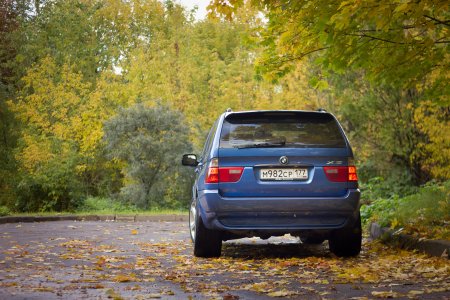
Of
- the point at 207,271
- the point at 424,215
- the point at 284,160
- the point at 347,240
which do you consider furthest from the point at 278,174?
the point at 424,215

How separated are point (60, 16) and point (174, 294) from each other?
36654mm

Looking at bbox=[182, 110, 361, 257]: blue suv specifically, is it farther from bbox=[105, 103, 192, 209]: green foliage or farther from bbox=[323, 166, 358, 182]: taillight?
bbox=[105, 103, 192, 209]: green foliage

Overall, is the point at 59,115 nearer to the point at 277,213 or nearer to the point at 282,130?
the point at 282,130

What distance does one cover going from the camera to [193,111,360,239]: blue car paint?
9508mm

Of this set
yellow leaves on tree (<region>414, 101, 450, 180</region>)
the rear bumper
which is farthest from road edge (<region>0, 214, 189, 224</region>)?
the rear bumper

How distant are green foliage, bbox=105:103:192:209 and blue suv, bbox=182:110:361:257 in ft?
45.3

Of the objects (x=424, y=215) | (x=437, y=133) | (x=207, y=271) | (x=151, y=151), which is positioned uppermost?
(x=437, y=133)

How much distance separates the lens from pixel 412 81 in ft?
41.1

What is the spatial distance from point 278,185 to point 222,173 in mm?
687

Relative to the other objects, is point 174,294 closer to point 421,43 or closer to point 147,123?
point 421,43

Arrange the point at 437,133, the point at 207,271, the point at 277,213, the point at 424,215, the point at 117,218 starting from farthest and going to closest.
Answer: the point at 117,218 → the point at 437,133 → the point at 424,215 → the point at 277,213 → the point at 207,271

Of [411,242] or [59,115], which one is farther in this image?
[59,115]

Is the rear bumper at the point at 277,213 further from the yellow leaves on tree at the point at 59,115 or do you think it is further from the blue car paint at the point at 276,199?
the yellow leaves on tree at the point at 59,115

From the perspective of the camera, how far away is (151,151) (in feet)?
78.3
